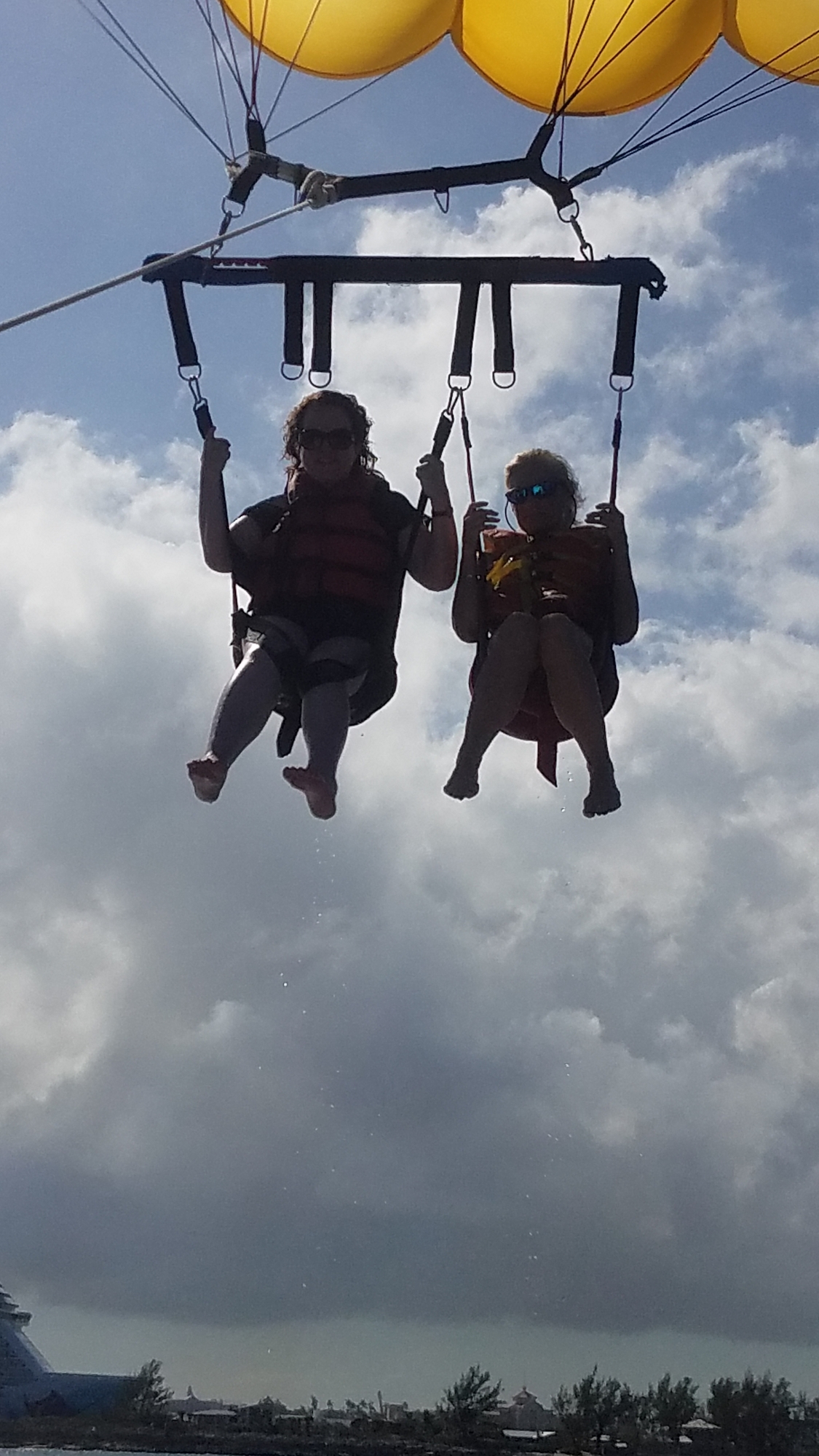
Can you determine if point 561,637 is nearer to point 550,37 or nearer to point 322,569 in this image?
point 322,569

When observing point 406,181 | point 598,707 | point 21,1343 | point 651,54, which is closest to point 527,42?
point 651,54

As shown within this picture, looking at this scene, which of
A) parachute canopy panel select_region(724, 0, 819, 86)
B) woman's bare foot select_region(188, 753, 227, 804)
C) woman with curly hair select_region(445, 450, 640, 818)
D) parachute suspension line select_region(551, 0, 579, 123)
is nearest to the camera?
woman's bare foot select_region(188, 753, 227, 804)

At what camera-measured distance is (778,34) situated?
17.7 feet

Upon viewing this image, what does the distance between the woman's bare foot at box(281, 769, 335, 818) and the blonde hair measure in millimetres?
1390

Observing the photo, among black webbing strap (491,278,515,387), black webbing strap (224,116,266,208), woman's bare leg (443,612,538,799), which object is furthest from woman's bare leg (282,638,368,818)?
black webbing strap (224,116,266,208)

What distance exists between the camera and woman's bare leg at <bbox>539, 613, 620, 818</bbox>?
15.1 ft

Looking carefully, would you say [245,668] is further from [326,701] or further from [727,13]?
[727,13]

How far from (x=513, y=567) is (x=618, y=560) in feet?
1.12

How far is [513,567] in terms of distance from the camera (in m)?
4.89

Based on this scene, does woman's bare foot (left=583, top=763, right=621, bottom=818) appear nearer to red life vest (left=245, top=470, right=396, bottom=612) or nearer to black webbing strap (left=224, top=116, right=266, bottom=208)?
red life vest (left=245, top=470, right=396, bottom=612)

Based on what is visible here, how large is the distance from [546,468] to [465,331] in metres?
0.60

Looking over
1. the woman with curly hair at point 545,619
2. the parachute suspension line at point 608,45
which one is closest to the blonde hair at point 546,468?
the woman with curly hair at point 545,619

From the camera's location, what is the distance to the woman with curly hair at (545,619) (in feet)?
15.3

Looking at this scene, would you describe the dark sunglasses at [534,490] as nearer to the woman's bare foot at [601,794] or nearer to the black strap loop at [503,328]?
the black strap loop at [503,328]
